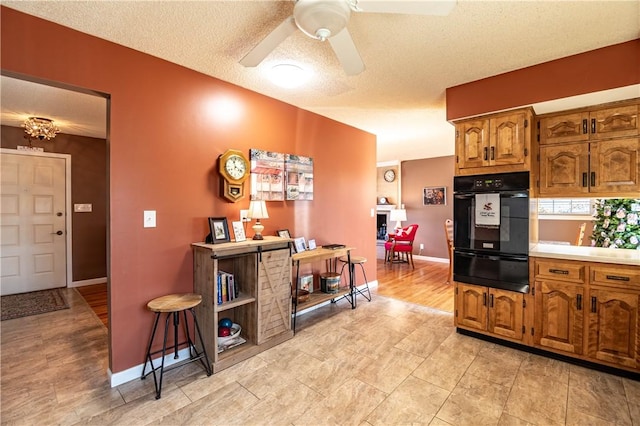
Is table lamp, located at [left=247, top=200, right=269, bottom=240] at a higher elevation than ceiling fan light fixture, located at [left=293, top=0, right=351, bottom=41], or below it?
below

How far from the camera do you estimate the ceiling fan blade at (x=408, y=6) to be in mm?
1423

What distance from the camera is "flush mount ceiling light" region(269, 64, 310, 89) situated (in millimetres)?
2500

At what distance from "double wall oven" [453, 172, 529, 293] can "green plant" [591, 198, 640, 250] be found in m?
1.38

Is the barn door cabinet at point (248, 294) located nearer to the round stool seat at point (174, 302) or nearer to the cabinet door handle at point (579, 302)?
the round stool seat at point (174, 302)

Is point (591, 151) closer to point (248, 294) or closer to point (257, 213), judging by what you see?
point (257, 213)

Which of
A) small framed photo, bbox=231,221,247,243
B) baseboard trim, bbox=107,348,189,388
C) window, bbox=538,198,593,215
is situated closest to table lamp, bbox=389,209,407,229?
window, bbox=538,198,593,215

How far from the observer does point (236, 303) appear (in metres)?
2.47

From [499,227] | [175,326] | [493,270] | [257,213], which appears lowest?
[175,326]

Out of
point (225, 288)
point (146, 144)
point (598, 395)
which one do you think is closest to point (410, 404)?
point (598, 395)

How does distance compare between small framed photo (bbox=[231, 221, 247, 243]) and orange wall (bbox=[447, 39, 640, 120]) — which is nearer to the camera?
orange wall (bbox=[447, 39, 640, 120])

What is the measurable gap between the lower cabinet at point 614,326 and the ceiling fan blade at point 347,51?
2.58 m

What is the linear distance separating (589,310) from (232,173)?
3293 millimetres

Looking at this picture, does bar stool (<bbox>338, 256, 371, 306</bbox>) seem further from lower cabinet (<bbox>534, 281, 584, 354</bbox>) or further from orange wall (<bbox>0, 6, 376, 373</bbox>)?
lower cabinet (<bbox>534, 281, 584, 354</bbox>)

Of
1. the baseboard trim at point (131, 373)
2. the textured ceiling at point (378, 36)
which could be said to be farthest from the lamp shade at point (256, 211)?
the baseboard trim at point (131, 373)
